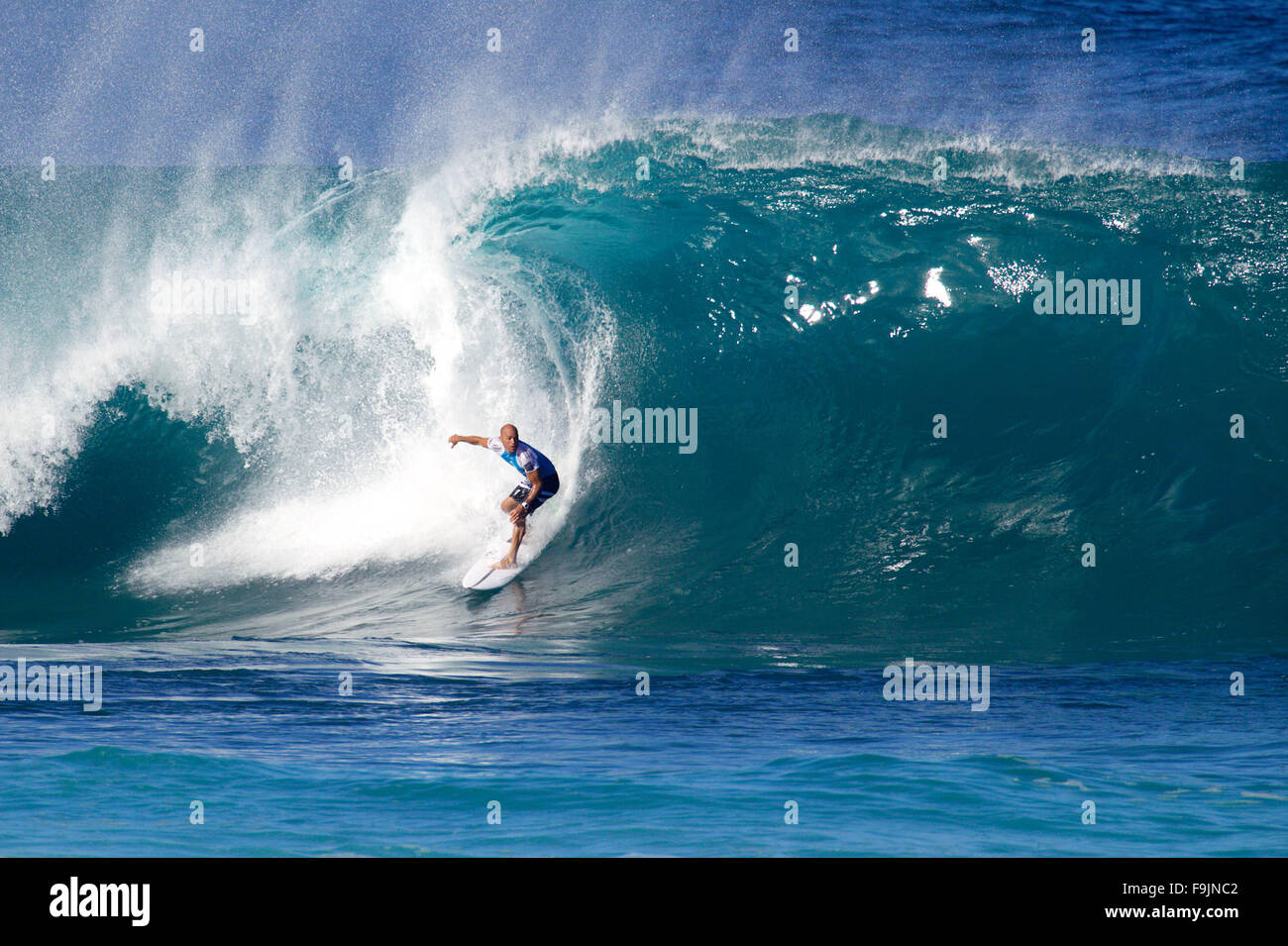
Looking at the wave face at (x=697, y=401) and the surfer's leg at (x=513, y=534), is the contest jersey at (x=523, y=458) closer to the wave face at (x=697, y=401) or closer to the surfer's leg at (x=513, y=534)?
the surfer's leg at (x=513, y=534)

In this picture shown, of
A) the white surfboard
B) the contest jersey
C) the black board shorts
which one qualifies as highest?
the contest jersey

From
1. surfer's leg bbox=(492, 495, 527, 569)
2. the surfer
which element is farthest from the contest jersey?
surfer's leg bbox=(492, 495, 527, 569)

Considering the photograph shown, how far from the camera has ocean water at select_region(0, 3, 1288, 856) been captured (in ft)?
17.8

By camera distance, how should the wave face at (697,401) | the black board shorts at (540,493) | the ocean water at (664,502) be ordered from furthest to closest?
1. the black board shorts at (540,493)
2. the wave face at (697,401)
3. the ocean water at (664,502)

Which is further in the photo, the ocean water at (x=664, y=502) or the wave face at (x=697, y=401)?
the wave face at (x=697, y=401)

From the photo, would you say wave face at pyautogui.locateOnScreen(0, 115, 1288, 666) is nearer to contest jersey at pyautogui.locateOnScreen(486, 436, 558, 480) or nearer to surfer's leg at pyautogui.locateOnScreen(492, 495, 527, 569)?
surfer's leg at pyautogui.locateOnScreen(492, 495, 527, 569)

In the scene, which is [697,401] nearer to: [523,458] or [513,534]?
[523,458]

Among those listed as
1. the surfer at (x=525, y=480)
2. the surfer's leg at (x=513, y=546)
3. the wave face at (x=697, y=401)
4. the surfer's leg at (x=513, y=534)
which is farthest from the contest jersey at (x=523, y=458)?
the wave face at (x=697, y=401)

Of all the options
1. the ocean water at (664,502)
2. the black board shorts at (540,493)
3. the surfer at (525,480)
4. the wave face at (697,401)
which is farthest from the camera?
the black board shorts at (540,493)

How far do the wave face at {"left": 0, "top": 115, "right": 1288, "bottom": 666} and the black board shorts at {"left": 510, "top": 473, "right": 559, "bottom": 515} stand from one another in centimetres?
60

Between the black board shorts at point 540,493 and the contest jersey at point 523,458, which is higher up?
the contest jersey at point 523,458

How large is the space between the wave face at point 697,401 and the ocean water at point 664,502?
0.15 ft

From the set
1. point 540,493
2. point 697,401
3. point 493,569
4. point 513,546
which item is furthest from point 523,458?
point 697,401

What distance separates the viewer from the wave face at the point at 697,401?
9625 mm
